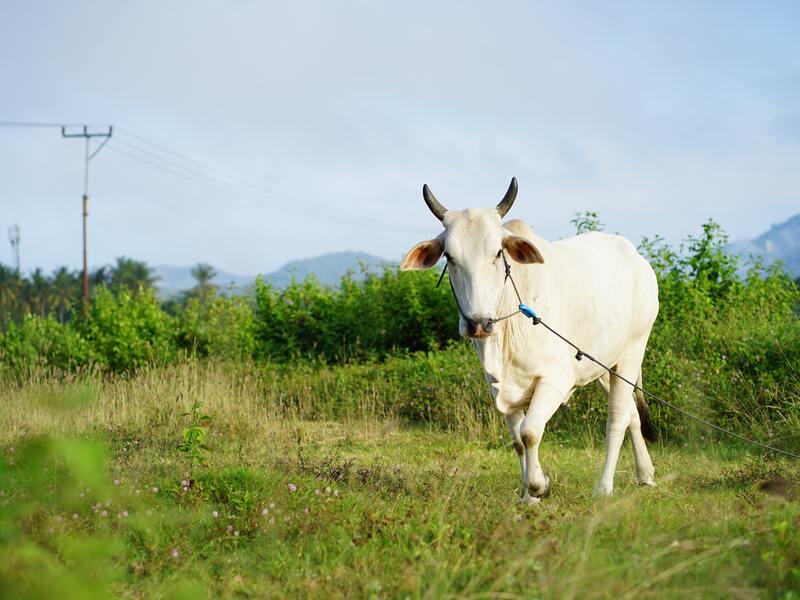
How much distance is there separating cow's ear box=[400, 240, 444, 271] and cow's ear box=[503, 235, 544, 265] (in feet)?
1.41

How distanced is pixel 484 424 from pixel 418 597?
21.5ft

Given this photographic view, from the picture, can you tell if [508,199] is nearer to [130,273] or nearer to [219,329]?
[219,329]

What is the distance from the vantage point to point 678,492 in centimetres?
628

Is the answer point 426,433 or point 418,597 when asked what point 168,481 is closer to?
point 418,597

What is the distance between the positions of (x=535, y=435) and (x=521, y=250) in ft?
3.87

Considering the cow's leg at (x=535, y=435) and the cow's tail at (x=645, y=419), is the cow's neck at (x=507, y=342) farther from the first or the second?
the cow's tail at (x=645, y=419)

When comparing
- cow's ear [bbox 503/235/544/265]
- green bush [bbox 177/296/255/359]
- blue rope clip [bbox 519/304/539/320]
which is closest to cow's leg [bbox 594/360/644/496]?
blue rope clip [bbox 519/304/539/320]

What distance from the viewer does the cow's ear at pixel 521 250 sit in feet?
18.3

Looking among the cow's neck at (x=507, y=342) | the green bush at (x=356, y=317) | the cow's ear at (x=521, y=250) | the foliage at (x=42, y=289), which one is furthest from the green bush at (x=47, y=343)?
the foliage at (x=42, y=289)

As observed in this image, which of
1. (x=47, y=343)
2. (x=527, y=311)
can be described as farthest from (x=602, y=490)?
(x=47, y=343)

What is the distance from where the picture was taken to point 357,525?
4852 mm

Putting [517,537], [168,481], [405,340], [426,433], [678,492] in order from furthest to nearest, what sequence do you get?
[405,340] → [426,433] → [678,492] → [168,481] → [517,537]

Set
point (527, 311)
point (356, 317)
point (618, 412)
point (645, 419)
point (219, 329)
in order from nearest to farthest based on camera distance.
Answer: point (527, 311), point (618, 412), point (645, 419), point (356, 317), point (219, 329)

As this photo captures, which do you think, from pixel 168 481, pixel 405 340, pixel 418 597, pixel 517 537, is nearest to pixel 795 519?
pixel 517 537
